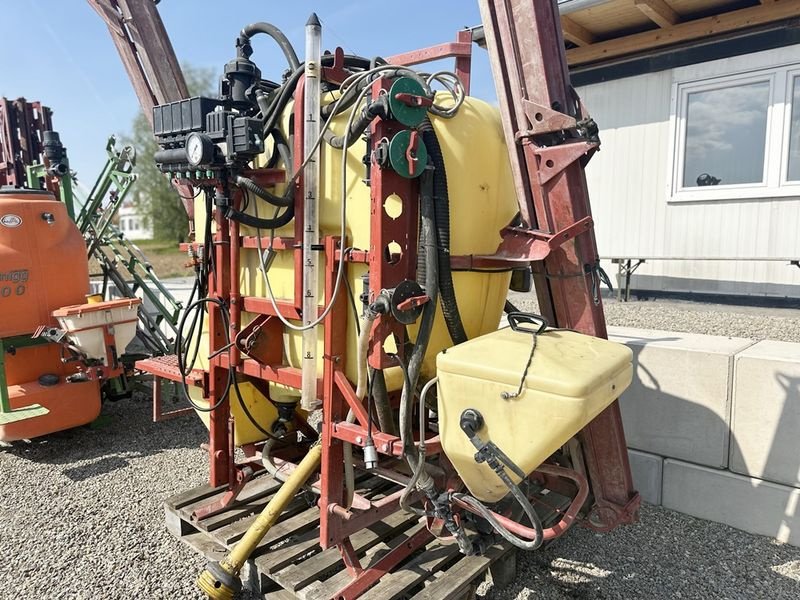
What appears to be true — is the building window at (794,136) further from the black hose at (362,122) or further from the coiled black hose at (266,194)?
the coiled black hose at (266,194)

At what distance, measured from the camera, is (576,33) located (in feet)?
21.7

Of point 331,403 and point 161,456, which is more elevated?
point 331,403

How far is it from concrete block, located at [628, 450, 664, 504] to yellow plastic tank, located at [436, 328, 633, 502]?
129 cm

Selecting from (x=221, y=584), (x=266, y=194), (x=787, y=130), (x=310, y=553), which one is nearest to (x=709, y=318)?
(x=787, y=130)

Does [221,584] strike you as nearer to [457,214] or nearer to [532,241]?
[457,214]

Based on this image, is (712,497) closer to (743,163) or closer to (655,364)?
(655,364)

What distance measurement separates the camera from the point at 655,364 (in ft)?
9.92

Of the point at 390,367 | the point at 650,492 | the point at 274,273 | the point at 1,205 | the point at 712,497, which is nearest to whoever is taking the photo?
the point at 390,367

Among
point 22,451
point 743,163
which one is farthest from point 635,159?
point 22,451

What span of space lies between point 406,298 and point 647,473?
6.45 ft

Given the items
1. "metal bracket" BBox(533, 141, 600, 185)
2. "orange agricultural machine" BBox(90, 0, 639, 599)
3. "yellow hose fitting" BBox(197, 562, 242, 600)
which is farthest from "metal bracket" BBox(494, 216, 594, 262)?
"yellow hose fitting" BBox(197, 562, 242, 600)

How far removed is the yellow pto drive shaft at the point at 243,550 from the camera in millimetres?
2316

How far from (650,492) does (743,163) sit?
4.52 m

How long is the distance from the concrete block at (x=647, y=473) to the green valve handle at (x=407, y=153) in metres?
2.14
